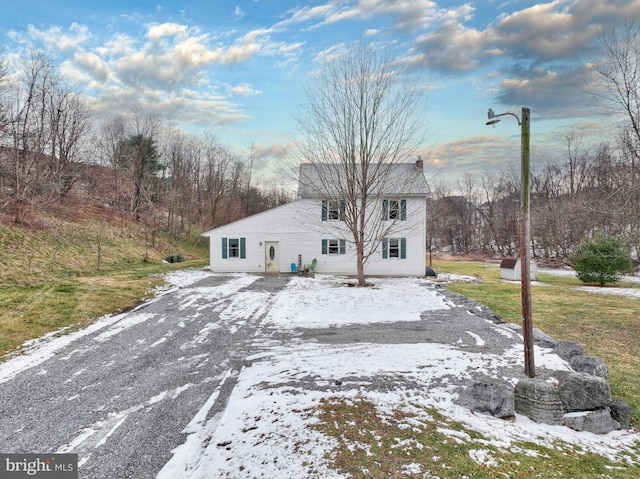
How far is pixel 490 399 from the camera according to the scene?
4270 mm

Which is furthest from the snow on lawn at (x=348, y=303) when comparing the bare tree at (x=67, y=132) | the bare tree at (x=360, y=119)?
the bare tree at (x=67, y=132)

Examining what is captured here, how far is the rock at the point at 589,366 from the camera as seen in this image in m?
5.36

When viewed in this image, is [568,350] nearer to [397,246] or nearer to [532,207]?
[397,246]

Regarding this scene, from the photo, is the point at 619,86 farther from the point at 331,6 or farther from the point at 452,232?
the point at 452,232

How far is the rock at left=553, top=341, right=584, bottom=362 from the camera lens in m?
6.05

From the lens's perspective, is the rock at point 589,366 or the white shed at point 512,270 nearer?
the rock at point 589,366

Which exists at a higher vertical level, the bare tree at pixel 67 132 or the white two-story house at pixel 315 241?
the bare tree at pixel 67 132

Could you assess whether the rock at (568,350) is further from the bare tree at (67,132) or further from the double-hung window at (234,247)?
the bare tree at (67,132)

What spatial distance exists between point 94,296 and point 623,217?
56.9ft

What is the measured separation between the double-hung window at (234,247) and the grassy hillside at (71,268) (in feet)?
11.2

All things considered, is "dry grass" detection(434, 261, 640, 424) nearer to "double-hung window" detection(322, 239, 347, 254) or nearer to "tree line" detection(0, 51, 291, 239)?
"double-hung window" detection(322, 239, 347, 254)

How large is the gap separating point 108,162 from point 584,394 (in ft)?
122

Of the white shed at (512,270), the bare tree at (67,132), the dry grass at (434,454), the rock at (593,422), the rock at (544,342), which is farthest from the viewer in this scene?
the bare tree at (67,132)
